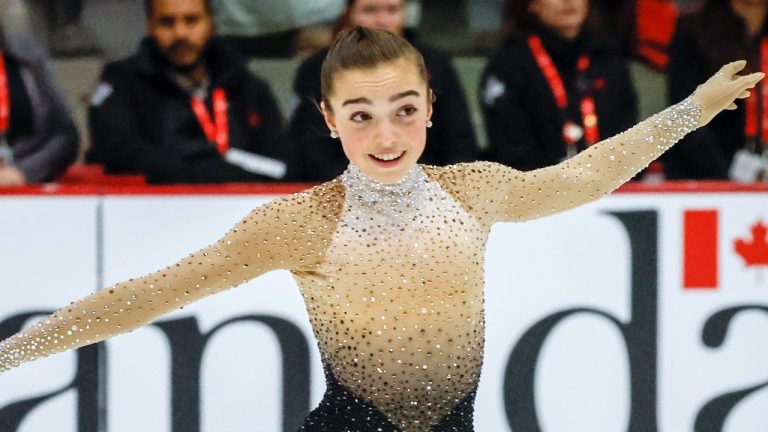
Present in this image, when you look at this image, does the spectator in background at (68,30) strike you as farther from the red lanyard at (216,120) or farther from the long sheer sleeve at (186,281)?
the long sheer sleeve at (186,281)

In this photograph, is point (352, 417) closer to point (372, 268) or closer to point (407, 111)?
point (372, 268)

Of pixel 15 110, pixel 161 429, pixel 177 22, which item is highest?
pixel 177 22

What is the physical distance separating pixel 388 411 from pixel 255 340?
49.3 inches

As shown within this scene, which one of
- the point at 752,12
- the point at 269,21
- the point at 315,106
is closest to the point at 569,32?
the point at 752,12

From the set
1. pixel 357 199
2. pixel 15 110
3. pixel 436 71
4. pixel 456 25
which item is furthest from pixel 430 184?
pixel 456 25

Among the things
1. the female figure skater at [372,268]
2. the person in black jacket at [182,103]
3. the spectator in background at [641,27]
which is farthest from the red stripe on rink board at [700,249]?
the spectator in background at [641,27]

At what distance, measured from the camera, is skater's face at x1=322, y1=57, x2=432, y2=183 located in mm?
2316

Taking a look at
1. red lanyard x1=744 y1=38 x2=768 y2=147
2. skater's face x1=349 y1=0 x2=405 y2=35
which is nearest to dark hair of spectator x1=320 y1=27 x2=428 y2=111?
skater's face x1=349 y1=0 x2=405 y2=35

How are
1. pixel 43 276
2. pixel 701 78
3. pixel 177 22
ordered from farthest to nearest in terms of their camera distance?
pixel 701 78
pixel 177 22
pixel 43 276

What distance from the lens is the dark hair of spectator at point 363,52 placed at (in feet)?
7.64

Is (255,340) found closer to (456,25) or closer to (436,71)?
(436,71)

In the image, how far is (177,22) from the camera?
168 inches

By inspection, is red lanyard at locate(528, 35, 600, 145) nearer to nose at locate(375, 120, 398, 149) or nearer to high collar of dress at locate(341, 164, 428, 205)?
high collar of dress at locate(341, 164, 428, 205)

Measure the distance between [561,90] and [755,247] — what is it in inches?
37.1
